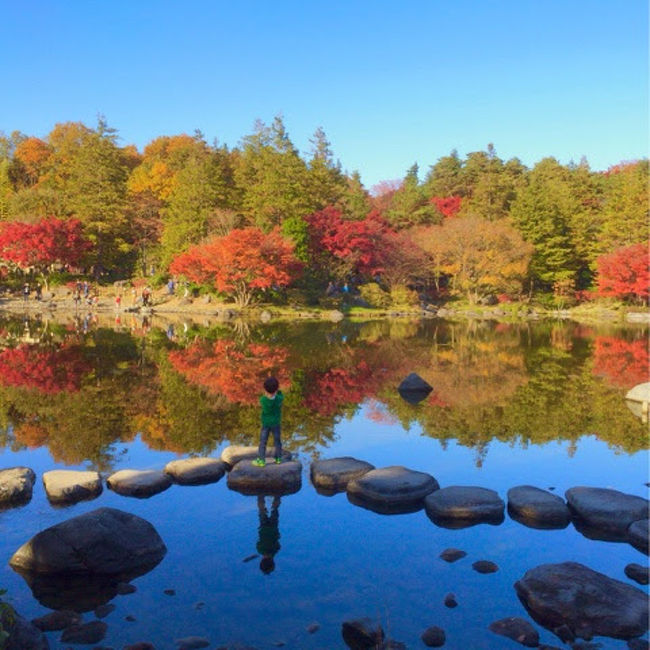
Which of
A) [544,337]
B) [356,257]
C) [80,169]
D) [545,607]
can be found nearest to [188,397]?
[545,607]

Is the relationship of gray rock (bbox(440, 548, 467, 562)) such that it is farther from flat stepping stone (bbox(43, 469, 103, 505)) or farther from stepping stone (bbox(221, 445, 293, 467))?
flat stepping stone (bbox(43, 469, 103, 505))

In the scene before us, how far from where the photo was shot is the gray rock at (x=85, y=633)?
4.76 meters

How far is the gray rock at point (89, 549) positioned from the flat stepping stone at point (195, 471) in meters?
2.30

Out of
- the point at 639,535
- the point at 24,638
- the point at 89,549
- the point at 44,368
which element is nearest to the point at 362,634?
the point at 24,638

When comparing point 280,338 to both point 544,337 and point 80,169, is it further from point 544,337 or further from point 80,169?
point 80,169

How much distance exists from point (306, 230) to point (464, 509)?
36782mm

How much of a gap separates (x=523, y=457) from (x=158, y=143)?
69.0 meters

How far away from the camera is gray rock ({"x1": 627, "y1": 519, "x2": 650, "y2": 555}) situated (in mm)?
6501

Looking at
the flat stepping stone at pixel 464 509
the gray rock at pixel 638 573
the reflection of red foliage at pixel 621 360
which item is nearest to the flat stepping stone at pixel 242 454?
the flat stepping stone at pixel 464 509

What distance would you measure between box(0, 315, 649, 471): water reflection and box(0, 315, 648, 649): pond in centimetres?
8

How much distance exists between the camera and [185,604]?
5.34 metres

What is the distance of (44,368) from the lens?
18000mm

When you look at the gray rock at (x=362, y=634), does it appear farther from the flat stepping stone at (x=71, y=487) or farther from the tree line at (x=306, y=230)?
the tree line at (x=306, y=230)

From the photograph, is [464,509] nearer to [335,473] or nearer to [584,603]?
[335,473]
